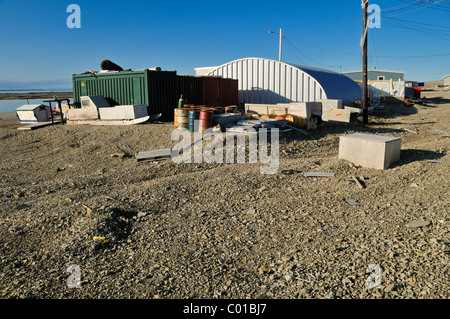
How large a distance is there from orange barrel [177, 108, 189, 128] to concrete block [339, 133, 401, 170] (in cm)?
557

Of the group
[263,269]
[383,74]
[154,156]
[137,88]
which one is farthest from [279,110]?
[383,74]

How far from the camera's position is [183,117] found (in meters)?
12.4

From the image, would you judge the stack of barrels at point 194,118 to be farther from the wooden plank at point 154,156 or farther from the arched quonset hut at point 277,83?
the arched quonset hut at point 277,83

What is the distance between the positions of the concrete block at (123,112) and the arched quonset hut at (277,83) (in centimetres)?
849

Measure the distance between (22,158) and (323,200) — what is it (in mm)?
9737

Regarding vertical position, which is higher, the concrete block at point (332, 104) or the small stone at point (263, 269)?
the concrete block at point (332, 104)

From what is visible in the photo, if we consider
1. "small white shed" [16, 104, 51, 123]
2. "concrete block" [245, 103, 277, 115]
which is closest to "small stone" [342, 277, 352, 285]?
"concrete block" [245, 103, 277, 115]

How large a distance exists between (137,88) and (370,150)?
1088cm

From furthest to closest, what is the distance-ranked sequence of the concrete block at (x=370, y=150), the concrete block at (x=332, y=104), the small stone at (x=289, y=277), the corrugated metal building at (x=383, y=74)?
1. the corrugated metal building at (x=383, y=74)
2. the concrete block at (x=332, y=104)
3. the concrete block at (x=370, y=150)
4. the small stone at (x=289, y=277)

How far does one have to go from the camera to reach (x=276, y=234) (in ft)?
16.8

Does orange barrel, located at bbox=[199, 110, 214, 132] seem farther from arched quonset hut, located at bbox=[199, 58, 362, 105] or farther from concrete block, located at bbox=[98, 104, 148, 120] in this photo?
arched quonset hut, located at bbox=[199, 58, 362, 105]

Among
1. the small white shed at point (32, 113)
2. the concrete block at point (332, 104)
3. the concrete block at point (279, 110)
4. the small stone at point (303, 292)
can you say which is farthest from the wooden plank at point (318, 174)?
the small white shed at point (32, 113)

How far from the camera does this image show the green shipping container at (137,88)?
15664 mm

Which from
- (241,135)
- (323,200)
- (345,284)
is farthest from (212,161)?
(345,284)
